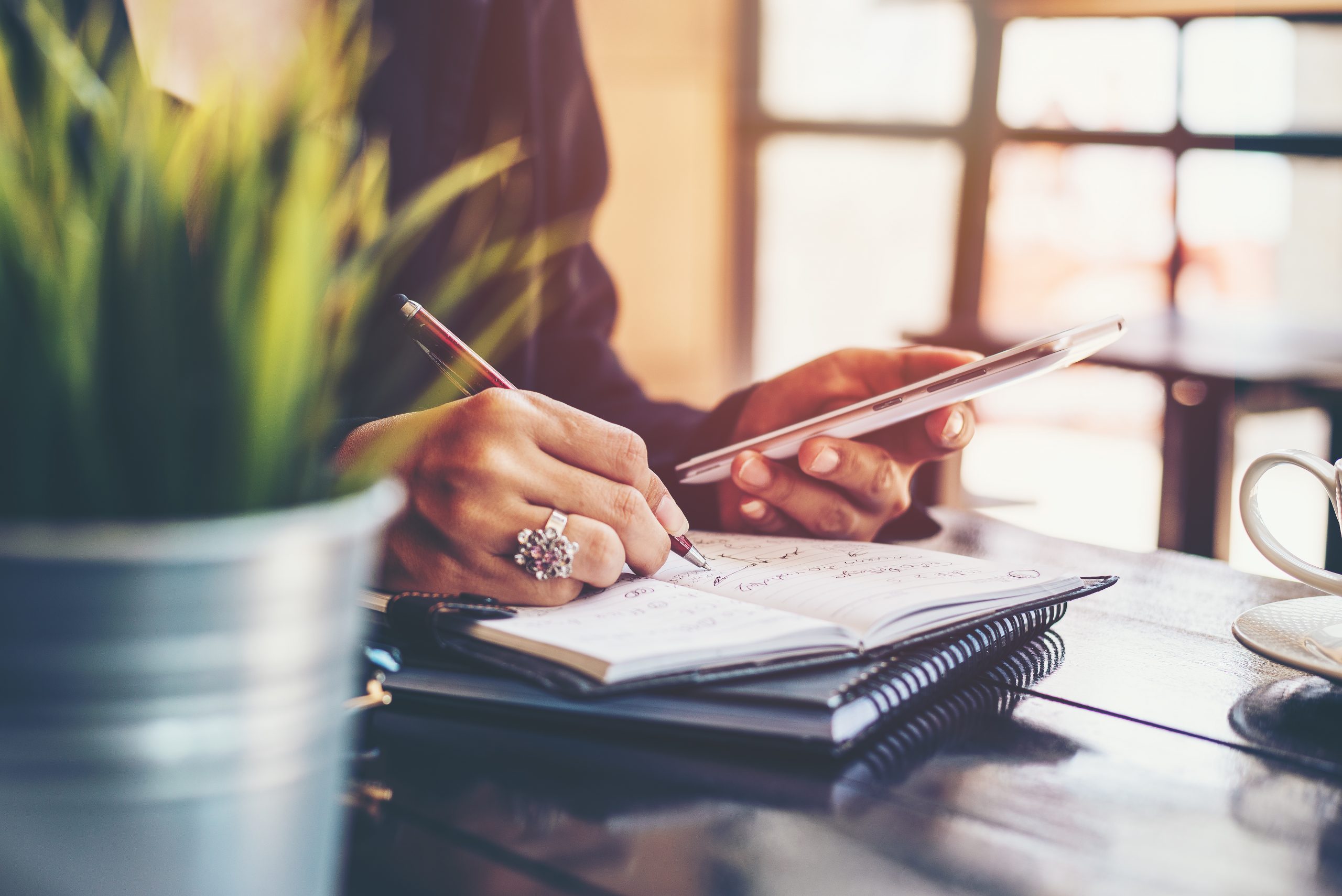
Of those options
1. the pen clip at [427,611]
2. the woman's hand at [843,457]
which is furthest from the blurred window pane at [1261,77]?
the pen clip at [427,611]

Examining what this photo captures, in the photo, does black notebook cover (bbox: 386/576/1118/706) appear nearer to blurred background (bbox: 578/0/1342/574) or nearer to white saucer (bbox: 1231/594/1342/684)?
white saucer (bbox: 1231/594/1342/684)

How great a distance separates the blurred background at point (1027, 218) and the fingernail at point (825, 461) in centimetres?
181

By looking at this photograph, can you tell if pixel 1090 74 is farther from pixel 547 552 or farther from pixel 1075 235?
pixel 547 552

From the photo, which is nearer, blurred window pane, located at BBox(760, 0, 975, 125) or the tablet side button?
the tablet side button

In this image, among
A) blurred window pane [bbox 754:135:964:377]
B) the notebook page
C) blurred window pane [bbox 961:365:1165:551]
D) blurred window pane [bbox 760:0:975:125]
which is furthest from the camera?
blurred window pane [bbox 754:135:964:377]

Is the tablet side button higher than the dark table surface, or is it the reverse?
the tablet side button

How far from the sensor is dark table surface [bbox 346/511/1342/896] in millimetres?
402

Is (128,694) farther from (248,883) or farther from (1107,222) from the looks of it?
(1107,222)

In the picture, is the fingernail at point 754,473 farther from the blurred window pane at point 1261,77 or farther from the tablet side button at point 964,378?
the blurred window pane at point 1261,77

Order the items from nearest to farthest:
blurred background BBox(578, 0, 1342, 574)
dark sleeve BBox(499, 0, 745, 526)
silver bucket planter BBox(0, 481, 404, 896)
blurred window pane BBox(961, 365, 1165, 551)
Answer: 1. silver bucket planter BBox(0, 481, 404, 896)
2. dark sleeve BBox(499, 0, 745, 526)
3. blurred background BBox(578, 0, 1342, 574)
4. blurred window pane BBox(961, 365, 1165, 551)

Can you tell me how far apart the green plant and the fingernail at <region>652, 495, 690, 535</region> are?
1.32 feet

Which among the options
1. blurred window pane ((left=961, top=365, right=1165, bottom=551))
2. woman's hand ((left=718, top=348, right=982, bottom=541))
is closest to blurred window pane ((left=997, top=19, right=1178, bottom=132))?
blurred window pane ((left=961, top=365, right=1165, bottom=551))

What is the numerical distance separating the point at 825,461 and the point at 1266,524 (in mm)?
282

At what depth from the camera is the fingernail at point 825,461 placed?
81 centimetres
